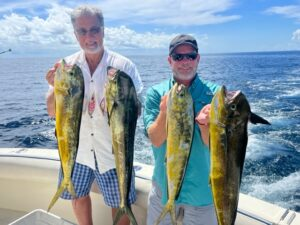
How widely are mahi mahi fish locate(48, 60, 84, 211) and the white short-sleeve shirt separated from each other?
598mm

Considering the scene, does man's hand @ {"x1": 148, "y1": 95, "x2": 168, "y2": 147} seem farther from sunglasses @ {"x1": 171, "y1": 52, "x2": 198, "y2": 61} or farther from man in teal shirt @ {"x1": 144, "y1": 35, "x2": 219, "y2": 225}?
sunglasses @ {"x1": 171, "y1": 52, "x2": 198, "y2": 61}

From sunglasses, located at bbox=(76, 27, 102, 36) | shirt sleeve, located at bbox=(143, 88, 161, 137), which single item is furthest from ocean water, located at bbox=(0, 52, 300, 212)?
sunglasses, located at bbox=(76, 27, 102, 36)

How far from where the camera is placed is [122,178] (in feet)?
7.74

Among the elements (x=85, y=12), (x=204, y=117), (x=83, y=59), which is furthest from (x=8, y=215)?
(x=204, y=117)

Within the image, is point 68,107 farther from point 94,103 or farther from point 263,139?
point 263,139

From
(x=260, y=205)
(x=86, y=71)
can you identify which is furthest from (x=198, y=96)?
(x=260, y=205)

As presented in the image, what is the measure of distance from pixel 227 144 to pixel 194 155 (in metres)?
0.71

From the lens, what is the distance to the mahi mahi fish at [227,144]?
5.64 feet

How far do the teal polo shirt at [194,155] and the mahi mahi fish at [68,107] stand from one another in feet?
1.58

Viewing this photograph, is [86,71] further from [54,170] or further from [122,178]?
[54,170]

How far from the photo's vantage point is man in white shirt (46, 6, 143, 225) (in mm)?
2676

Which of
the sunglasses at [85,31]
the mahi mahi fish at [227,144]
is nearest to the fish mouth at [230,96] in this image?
the mahi mahi fish at [227,144]

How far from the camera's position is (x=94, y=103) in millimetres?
2857

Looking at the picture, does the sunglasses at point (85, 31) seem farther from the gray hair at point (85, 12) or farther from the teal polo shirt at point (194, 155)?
the teal polo shirt at point (194, 155)
